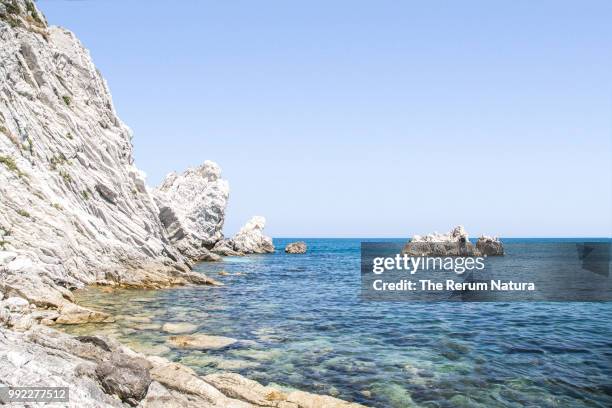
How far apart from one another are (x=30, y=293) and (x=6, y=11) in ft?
105

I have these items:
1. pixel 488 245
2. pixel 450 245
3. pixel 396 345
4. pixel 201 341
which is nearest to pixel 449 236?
pixel 450 245

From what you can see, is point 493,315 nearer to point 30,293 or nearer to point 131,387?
point 131,387

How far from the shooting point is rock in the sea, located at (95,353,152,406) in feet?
32.6

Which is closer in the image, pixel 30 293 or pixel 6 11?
pixel 30 293

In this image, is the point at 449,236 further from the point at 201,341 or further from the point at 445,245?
the point at 201,341

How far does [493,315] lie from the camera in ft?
95.1

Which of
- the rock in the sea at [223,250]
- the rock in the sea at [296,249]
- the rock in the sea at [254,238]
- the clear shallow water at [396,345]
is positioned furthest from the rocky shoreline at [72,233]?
the rock in the sea at [296,249]

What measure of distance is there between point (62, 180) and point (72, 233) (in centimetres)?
617

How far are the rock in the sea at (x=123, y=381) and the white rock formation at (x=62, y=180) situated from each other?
12.5 m

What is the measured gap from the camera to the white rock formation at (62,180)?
27.2 m

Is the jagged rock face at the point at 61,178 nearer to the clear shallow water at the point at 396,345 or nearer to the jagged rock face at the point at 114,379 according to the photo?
the clear shallow water at the point at 396,345

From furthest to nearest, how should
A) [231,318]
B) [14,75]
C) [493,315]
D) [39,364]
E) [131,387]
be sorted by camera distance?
[14,75] → [493,315] → [231,318] → [131,387] → [39,364]

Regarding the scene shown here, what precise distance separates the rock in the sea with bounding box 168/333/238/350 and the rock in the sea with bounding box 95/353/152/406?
7.82 metres

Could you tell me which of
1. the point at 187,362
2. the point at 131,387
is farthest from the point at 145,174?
the point at 131,387
